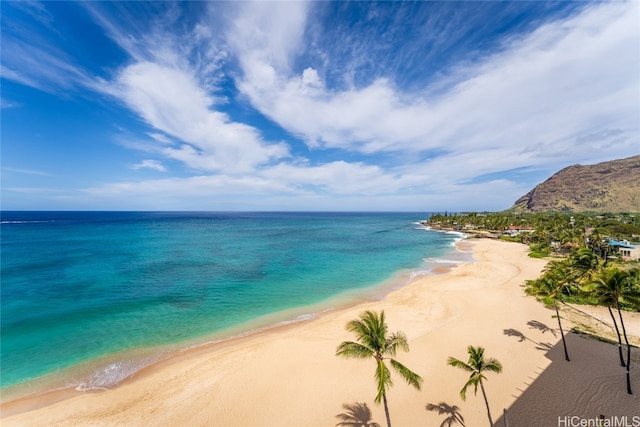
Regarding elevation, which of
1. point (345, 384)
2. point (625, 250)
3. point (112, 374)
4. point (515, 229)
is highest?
point (515, 229)

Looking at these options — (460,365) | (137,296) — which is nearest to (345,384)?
(460,365)

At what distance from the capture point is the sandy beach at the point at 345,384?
15422 mm

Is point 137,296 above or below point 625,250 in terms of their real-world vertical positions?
below

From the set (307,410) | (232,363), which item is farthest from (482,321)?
(232,363)

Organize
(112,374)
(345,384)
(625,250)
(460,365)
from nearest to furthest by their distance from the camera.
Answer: (460,365) → (345,384) → (112,374) → (625,250)

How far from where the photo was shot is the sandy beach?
1542cm

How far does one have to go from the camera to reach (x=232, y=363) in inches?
826

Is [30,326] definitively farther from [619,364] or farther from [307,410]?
[619,364]

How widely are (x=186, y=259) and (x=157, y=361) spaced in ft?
136

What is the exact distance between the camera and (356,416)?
15.4m

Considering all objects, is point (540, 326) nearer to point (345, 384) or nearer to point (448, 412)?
point (448, 412)

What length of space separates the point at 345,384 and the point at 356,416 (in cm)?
262

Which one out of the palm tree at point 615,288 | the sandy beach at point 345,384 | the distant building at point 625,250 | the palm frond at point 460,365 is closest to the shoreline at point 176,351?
the sandy beach at point 345,384

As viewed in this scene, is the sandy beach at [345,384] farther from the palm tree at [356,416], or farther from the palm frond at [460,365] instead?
the palm frond at [460,365]
